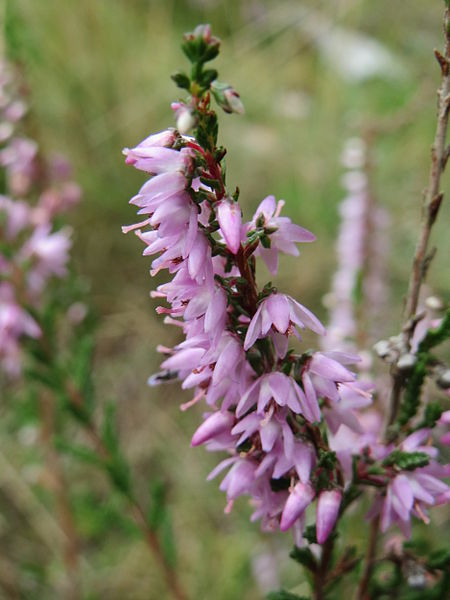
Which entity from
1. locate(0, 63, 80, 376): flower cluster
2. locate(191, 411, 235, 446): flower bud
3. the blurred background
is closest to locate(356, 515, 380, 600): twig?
locate(191, 411, 235, 446): flower bud

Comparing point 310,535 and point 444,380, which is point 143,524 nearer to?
point 310,535

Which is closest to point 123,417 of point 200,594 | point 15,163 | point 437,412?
point 200,594

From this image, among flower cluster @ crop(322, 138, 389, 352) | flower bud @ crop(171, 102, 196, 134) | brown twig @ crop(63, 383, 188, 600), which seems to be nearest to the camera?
flower bud @ crop(171, 102, 196, 134)

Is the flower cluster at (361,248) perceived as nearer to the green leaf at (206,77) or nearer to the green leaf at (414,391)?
the green leaf at (414,391)

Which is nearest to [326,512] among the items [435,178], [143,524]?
[435,178]

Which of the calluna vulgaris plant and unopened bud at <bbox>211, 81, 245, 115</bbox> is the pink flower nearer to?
the calluna vulgaris plant

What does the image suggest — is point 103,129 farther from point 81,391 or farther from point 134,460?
point 81,391
